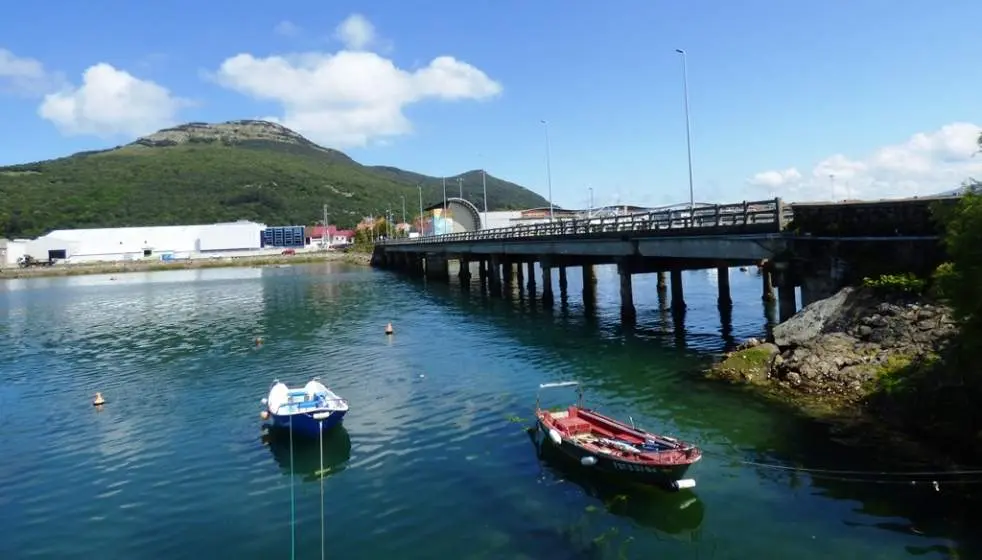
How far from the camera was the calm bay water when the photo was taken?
14.8m

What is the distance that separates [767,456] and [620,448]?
14.5 feet

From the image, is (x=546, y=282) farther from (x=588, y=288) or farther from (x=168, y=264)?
(x=168, y=264)

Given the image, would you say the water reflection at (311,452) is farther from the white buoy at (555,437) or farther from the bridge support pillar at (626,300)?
the bridge support pillar at (626,300)

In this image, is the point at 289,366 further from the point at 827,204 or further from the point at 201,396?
the point at 827,204

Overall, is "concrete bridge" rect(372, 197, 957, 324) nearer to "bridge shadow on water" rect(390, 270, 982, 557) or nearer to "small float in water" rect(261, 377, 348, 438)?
"bridge shadow on water" rect(390, 270, 982, 557)

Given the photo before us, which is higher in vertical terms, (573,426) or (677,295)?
(677,295)

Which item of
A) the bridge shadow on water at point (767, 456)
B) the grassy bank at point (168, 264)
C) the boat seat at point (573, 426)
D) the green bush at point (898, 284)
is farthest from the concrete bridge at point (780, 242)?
the grassy bank at point (168, 264)

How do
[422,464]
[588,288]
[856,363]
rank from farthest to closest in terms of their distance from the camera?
[588,288] < [856,363] < [422,464]

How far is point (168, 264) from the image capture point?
163250 mm

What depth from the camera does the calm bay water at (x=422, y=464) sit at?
14.8m

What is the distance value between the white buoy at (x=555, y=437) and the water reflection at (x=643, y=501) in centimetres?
64

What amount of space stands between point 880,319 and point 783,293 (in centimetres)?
549

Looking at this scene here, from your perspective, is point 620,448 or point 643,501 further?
point 620,448

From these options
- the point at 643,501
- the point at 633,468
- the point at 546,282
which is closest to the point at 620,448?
the point at 633,468
